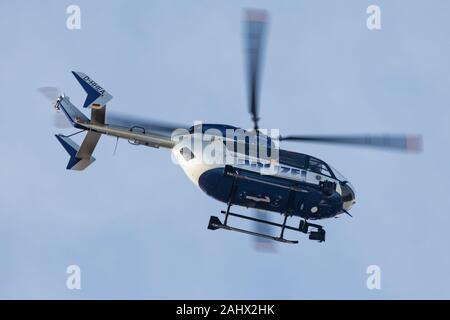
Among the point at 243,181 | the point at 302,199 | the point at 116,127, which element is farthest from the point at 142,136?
the point at 302,199

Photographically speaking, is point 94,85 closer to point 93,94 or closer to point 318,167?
point 93,94

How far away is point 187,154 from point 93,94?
241 centimetres

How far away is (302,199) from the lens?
21.7 m

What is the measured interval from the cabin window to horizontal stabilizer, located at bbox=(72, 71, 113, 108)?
195 centimetres

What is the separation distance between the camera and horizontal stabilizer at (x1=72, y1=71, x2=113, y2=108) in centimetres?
2131

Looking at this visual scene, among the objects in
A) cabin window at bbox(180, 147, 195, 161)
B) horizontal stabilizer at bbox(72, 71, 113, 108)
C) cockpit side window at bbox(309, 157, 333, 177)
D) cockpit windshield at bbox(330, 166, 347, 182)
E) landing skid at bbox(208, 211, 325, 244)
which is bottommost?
landing skid at bbox(208, 211, 325, 244)

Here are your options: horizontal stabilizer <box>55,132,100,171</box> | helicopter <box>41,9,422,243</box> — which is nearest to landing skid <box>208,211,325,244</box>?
helicopter <box>41,9,422,243</box>

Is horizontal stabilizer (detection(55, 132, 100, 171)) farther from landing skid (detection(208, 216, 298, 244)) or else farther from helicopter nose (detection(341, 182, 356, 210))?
helicopter nose (detection(341, 182, 356, 210))

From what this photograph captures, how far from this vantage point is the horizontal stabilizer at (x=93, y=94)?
2131cm

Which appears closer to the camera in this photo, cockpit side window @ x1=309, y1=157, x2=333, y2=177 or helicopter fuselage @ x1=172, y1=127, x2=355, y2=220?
helicopter fuselage @ x1=172, y1=127, x2=355, y2=220
